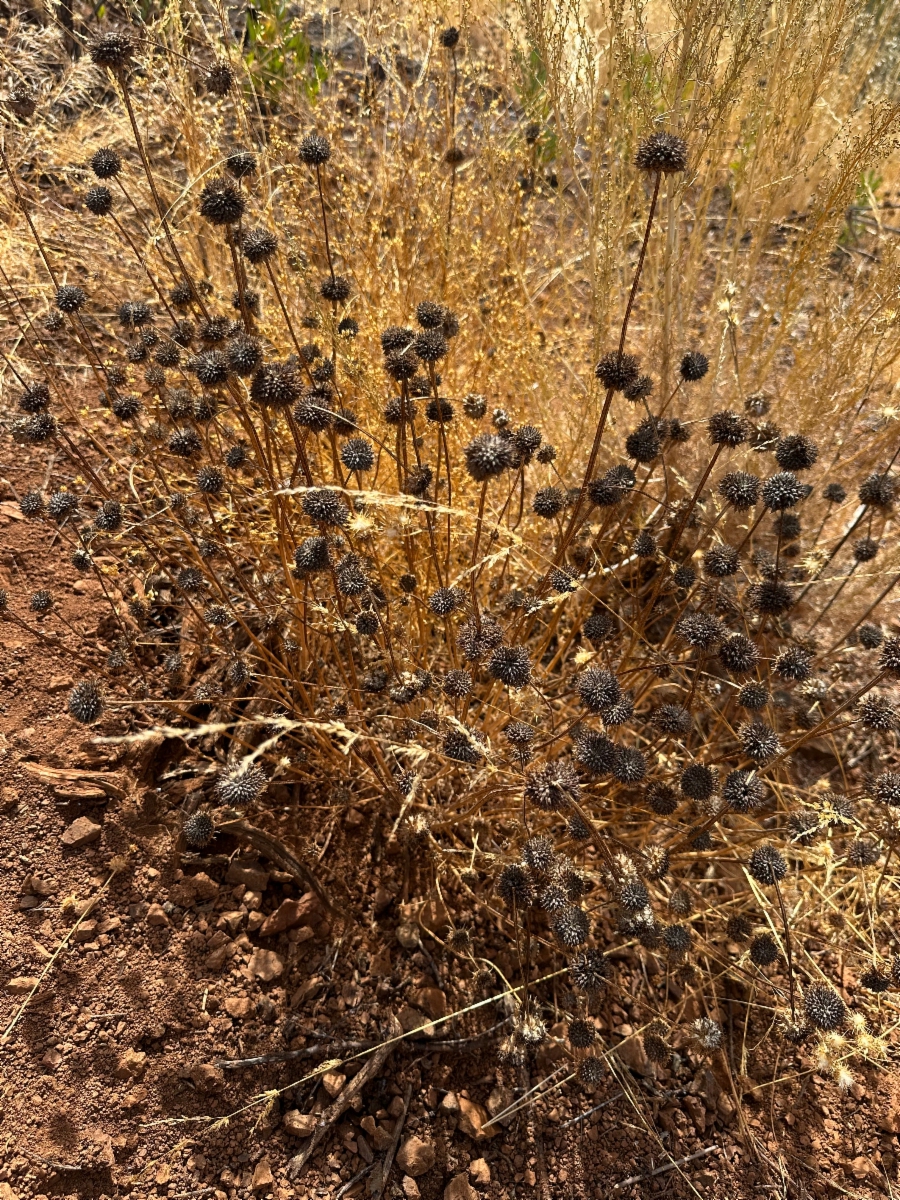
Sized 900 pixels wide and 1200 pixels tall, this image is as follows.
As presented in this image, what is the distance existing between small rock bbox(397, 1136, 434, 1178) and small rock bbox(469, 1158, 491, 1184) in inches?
4.6

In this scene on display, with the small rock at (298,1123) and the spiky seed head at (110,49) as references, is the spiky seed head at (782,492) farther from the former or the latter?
the spiky seed head at (110,49)

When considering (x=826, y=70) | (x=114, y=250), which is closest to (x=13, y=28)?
(x=114, y=250)

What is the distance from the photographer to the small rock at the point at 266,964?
93.9 inches

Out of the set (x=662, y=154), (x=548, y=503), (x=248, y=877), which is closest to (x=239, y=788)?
(x=248, y=877)

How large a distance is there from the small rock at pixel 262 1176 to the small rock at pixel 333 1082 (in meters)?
0.23

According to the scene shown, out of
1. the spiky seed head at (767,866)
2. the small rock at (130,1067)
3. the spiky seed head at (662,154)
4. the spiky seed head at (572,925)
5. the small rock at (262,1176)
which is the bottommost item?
the small rock at (262,1176)

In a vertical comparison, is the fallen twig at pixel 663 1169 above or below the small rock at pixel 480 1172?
above

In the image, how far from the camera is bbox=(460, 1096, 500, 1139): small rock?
7.16 feet

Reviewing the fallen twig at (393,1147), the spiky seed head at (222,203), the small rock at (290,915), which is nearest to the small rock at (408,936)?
the small rock at (290,915)

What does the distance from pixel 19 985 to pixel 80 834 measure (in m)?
0.46

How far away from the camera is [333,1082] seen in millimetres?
2205

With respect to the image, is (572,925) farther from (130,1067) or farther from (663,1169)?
(130,1067)

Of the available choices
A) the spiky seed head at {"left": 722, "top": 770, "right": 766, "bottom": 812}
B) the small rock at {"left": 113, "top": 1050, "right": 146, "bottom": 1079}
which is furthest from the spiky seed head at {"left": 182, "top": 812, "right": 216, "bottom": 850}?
the spiky seed head at {"left": 722, "top": 770, "right": 766, "bottom": 812}

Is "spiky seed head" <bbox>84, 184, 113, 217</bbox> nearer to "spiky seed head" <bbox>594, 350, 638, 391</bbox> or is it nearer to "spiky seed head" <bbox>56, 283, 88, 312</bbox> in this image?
"spiky seed head" <bbox>56, 283, 88, 312</bbox>
